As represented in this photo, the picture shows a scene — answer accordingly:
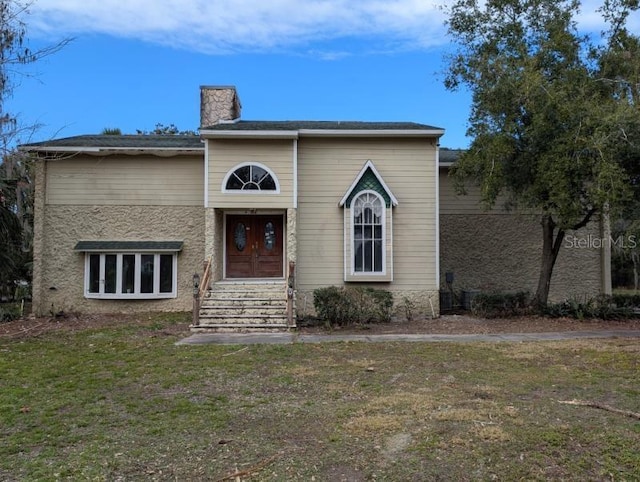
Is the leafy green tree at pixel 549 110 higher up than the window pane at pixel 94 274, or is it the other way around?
the leafy green tree at pixel 549 110

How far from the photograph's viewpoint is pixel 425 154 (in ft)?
45.6

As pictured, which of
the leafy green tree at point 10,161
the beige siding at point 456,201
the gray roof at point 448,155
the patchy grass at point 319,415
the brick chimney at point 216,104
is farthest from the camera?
the brick chimney at point 216,104

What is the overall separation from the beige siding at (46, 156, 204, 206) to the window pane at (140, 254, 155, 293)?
1.69 meters

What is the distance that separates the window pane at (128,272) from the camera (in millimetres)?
14281

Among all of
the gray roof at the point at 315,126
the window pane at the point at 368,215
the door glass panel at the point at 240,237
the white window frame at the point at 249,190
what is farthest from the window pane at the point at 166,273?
the window pane at the point at 368,215

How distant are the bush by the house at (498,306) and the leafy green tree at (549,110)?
2.32 ft

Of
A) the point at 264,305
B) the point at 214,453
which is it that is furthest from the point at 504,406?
the point at 264,305

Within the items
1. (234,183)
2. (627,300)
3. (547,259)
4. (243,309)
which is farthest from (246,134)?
(627,300)

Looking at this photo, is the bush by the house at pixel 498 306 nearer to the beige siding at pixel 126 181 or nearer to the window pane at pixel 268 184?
the window pane at pixel 268 184

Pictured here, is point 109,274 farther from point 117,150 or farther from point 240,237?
point 240,237

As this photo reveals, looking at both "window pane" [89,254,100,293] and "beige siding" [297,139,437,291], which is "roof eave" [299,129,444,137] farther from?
"window pane" [89,254,100,293]

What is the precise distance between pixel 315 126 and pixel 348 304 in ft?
19.6

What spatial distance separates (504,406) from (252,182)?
9.62m

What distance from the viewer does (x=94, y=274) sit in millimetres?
14289
